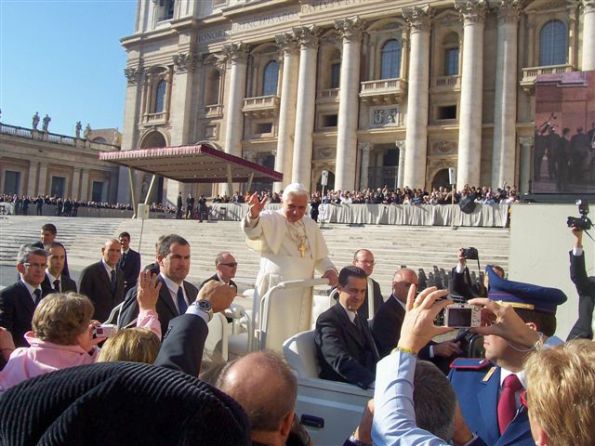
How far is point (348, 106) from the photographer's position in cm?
3186

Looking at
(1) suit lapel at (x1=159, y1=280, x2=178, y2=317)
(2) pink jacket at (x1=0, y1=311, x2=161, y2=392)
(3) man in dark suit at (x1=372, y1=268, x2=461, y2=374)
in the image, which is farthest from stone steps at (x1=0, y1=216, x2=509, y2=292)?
(2) pink jacket at (x1=0, y1=311, x2=161, y2=392)

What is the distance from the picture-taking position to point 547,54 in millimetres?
28391

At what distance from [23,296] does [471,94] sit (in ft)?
88.9

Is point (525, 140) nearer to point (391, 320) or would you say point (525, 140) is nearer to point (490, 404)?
point (391, 320)

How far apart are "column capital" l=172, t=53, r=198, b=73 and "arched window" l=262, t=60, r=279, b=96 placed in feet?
19.1

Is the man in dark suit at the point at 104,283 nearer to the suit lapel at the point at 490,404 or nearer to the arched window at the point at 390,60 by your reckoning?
the suit lapel at the point at 490,404

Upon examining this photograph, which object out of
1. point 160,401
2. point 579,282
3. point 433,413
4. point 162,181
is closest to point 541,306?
point 433,413

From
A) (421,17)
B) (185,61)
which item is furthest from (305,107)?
(185,61)

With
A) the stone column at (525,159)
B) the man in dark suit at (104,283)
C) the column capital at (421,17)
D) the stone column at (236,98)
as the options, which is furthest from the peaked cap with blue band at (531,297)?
the stone column at (236,98)

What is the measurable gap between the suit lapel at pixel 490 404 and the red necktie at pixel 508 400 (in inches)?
1.3

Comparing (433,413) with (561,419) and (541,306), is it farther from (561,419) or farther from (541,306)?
(541,306)

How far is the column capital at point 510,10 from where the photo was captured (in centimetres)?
2814

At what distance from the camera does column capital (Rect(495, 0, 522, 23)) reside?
28.1 m

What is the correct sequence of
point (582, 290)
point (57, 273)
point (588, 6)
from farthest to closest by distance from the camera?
point (588, 6) → point (57, 273) → point (582, 290)
